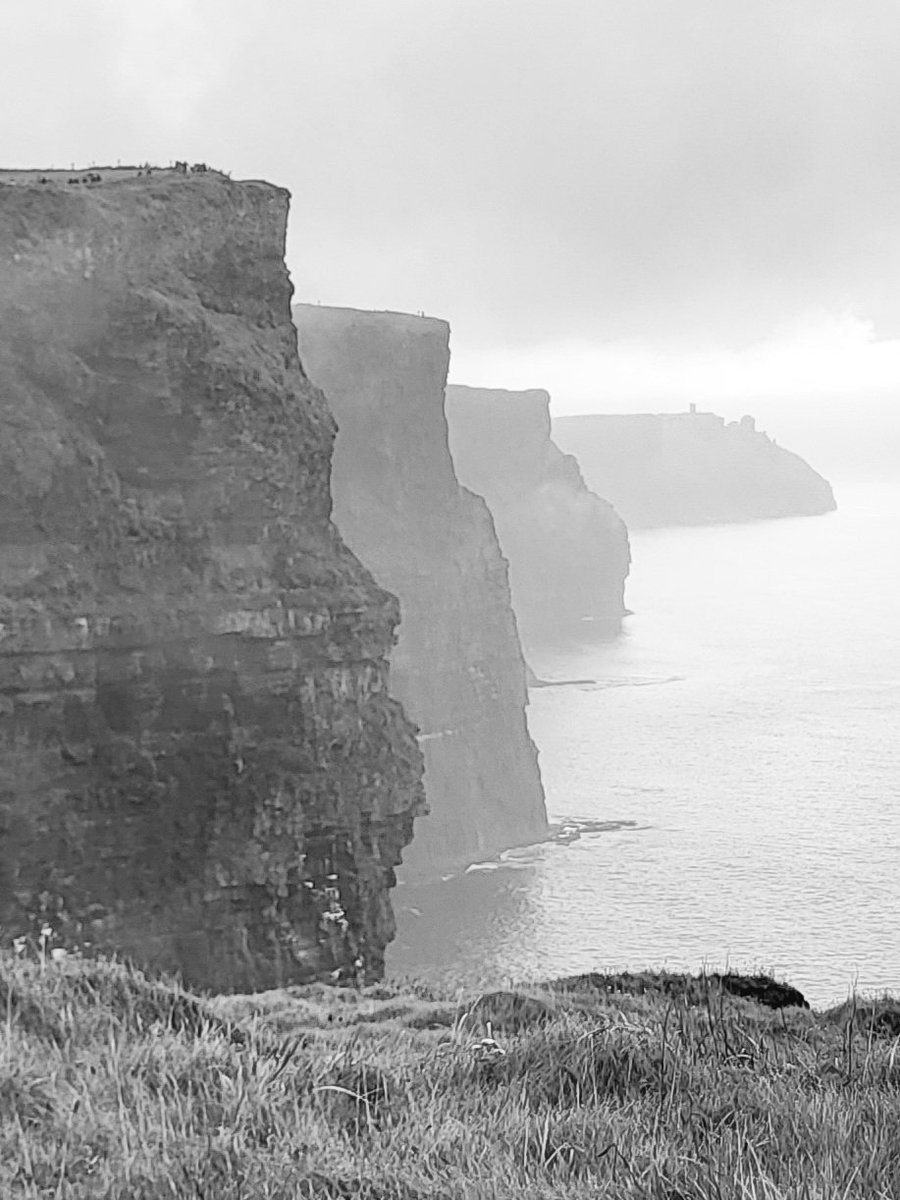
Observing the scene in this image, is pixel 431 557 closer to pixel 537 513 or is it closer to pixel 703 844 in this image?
pixel 703 844

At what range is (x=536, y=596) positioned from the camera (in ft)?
617

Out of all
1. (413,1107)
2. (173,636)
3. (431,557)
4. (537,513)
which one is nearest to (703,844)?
(431,557)

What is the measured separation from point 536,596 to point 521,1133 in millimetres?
182252

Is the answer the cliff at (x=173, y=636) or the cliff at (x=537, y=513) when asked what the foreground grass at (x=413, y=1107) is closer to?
the cliff at (x=173, y=636)

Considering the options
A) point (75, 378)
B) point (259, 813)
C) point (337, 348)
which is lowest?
point (259, 813)

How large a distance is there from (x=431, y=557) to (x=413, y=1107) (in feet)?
285

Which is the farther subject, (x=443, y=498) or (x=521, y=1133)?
(x=443, y=498)

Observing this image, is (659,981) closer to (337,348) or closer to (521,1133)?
(521,1133)

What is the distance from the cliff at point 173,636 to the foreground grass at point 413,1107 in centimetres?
2403

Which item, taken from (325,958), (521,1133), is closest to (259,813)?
(325,958)

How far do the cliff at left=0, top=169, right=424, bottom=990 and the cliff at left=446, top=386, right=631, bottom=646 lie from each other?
120m

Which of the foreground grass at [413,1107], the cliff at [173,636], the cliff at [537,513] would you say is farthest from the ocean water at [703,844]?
the cliff at [537,513]

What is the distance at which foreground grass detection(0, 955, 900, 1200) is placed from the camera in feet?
17.8

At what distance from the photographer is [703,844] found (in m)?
78.0
